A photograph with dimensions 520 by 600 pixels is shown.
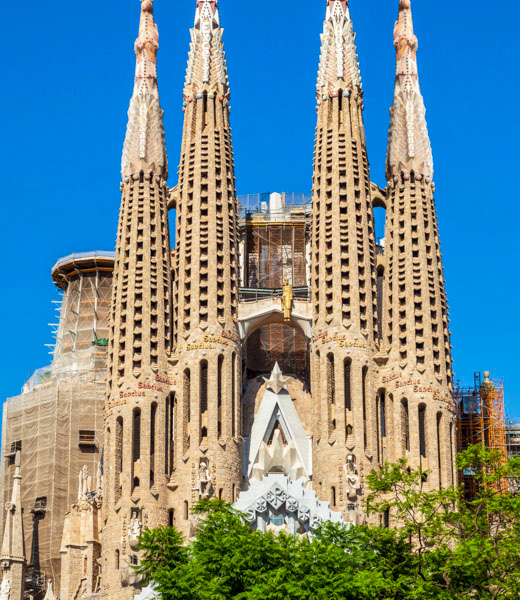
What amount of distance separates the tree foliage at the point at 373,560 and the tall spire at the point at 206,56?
22739 millimetres

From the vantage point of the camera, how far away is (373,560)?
4853 cm

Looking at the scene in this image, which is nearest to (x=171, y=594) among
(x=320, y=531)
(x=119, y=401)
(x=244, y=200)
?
(x=320, y=531)

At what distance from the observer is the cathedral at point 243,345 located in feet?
200

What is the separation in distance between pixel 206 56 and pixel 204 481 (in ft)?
58.3

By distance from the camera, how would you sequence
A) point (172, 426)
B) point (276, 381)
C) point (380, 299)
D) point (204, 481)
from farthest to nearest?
point (380, 299) → point (276, 381) → point (172, 426) → point (204, 481)

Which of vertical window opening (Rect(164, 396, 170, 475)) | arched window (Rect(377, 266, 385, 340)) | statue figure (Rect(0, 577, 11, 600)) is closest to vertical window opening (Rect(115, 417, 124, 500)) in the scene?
vertical window opening (Rect(164, 396, 170, 475))

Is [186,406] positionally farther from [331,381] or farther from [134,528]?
[331,381]

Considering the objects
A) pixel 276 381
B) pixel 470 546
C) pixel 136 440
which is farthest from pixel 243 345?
pixel 470 546

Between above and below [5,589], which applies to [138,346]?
above

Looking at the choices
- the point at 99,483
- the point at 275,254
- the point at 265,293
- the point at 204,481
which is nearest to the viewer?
the point at 204,481

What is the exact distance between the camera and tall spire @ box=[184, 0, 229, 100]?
6719 cm

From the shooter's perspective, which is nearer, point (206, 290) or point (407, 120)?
point (206, 290)

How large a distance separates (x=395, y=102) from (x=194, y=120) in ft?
27.0

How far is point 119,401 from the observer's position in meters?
61.9
